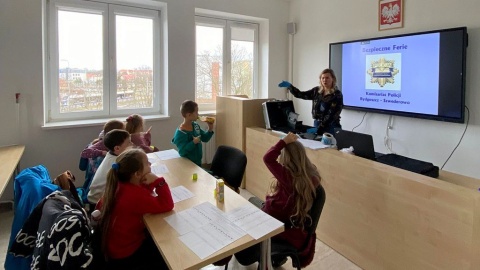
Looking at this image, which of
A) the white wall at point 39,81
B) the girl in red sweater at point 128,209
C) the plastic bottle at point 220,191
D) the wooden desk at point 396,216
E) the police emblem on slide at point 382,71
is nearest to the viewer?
the girl in red sweater at point 128,209

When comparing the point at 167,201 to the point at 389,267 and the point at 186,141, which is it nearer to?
the point at 186,141

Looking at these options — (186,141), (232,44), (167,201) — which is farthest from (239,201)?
(232,44)

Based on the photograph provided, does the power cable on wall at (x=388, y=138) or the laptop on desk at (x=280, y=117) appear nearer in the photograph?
the laptop on desk at (x=280, y=117)

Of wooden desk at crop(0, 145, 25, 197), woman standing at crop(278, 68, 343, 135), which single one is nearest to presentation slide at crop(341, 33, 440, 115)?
woman standing at crop(278, 68, 343, 135)

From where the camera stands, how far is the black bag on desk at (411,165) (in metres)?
2.03

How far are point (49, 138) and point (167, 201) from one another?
2533mm

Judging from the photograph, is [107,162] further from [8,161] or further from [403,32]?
[403,32]

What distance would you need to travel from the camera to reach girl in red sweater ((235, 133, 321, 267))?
1701mm

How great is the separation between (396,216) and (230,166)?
1.22m

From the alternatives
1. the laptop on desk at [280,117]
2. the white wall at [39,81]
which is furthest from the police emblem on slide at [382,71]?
the white wall at [39,81]

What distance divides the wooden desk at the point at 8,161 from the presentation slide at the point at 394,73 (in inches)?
150

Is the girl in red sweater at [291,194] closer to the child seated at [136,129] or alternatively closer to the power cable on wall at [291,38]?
the child seated at [136,129]

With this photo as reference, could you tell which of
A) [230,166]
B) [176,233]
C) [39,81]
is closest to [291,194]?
[176,233]

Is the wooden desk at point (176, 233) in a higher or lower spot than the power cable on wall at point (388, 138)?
lower
